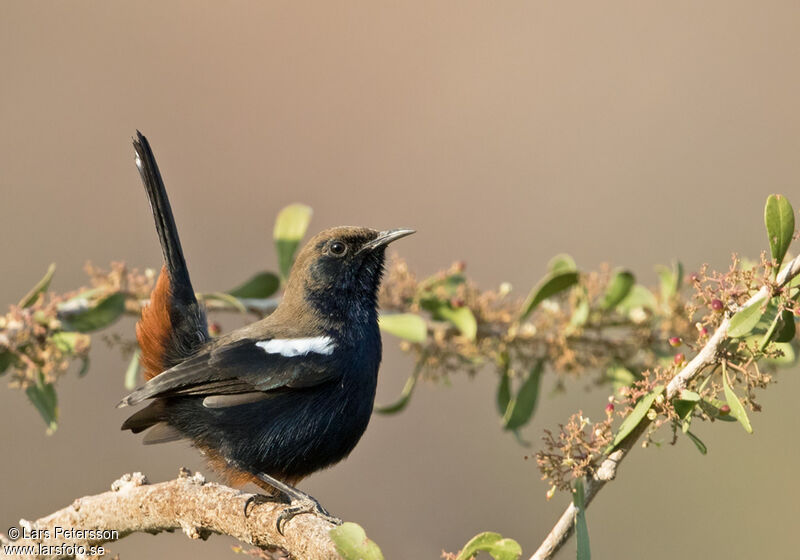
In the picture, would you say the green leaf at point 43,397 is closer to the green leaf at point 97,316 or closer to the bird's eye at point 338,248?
the green leaf at point 97,316

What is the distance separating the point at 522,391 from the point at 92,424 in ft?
18.7

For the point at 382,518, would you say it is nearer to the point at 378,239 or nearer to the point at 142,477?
the point at 378,239

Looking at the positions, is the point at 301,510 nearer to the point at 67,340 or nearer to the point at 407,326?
the point at 407,326

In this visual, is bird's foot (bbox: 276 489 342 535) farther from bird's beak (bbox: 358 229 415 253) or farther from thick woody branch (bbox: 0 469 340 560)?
bird's beak (bbox: 358 229 415 253)

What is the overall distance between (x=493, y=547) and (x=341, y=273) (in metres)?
2.42

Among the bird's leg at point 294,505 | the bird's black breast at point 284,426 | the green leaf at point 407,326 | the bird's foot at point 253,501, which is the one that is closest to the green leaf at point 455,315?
the green leaf at point 407,326

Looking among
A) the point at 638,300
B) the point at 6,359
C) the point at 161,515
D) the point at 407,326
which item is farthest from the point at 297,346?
the point at 638,300

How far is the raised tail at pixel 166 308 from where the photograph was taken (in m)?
4.23

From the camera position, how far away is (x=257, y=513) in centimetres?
325

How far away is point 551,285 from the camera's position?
3.97 meters

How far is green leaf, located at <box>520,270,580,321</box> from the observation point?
3891mm

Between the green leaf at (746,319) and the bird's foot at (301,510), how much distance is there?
1.47 metres

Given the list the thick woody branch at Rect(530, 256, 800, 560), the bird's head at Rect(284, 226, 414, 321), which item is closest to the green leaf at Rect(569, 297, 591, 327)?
the bird's head at Rect(284, 226, 414, 321)

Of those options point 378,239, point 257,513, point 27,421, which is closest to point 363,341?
point 378,239
